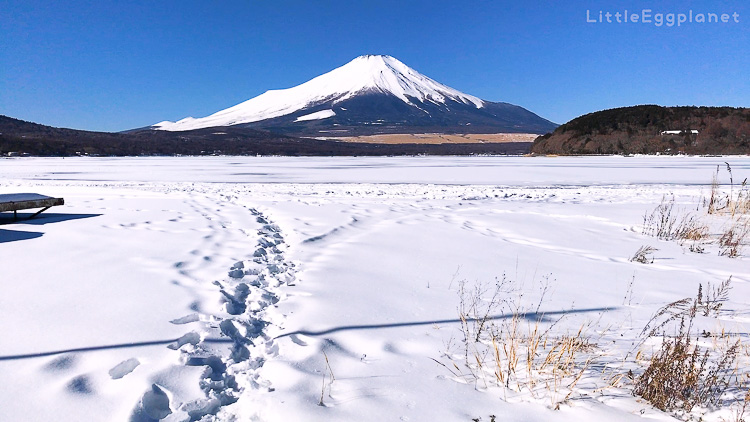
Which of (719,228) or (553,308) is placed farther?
(719,228)

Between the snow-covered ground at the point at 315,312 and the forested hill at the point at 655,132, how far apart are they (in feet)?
176

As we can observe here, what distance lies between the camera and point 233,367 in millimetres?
2914

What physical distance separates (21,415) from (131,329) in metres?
1.11

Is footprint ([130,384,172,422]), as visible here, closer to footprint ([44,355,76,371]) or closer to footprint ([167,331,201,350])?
footprint ([167,331,201,350])

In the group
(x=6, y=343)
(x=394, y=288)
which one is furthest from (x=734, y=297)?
(x=6, y=343)

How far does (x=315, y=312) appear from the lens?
12.8ft

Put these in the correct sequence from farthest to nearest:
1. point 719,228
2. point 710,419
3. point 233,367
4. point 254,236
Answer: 1. point 719,228
2. point 254,236
3. point 233,367
4. point 710,419

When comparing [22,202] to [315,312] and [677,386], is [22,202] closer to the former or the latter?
[315,312]

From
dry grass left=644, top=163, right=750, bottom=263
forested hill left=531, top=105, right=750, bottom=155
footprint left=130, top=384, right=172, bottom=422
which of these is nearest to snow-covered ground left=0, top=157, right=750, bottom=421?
footprint left=130, top=384, right=172, bottom=422

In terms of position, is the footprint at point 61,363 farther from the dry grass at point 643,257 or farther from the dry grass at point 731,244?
the dry grass at point 731,244

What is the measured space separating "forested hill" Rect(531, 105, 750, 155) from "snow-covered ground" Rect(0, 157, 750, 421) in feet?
176

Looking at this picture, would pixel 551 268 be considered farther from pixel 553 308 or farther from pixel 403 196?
pixel 403 196

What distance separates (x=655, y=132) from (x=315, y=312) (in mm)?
65826

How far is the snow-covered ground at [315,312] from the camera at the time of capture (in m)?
2.51
